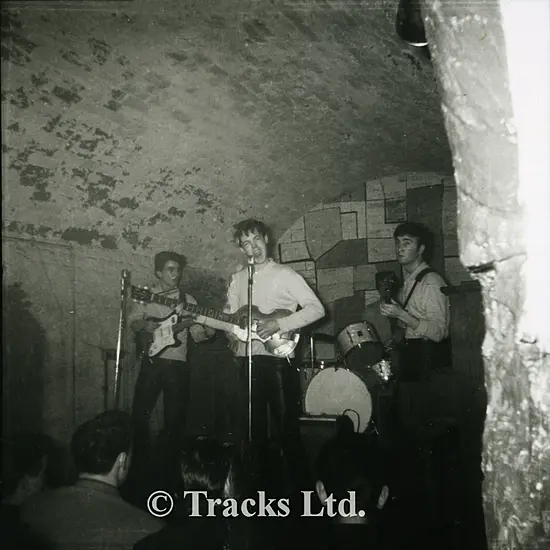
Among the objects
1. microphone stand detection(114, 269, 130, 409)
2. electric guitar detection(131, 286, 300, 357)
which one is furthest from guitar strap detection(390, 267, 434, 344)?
microphone stand detection(114, 269, 130, 409)

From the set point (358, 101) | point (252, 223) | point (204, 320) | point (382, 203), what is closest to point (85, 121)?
point (252, 223)

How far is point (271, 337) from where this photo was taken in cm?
259

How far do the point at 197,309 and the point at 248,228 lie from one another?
1.69 feet

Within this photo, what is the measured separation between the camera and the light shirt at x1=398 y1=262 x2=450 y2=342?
8.20ft

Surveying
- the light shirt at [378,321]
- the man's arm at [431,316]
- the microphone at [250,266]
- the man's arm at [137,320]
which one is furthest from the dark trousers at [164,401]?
the man's arm at [431,316]

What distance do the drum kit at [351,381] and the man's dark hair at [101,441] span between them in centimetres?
89

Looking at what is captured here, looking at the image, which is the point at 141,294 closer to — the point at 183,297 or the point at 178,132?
the point at 183,297

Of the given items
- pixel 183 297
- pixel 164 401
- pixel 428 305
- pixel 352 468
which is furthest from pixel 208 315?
pixel 428 305

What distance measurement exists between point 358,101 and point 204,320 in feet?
4.71

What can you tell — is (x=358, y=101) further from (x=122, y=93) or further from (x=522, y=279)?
(x=522, y=279)

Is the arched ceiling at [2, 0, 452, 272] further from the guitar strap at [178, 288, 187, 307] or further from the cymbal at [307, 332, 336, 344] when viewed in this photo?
the cymbal at [307, 332, 336, 344]

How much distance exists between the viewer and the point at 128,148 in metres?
2.58

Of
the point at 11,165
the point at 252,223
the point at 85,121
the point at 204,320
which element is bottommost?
the point at 204,320

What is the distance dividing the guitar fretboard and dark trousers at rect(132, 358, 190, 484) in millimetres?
281
